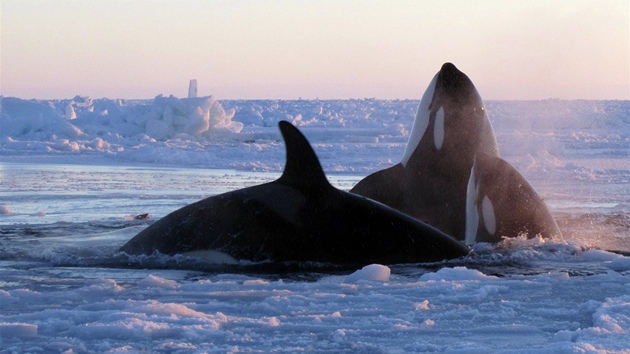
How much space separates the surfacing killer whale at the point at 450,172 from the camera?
25.5 feet

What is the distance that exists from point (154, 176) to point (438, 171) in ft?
34.5

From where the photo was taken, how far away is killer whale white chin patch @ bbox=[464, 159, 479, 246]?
7776 millimetres

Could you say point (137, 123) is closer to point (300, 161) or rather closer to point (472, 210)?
point (472, 210)

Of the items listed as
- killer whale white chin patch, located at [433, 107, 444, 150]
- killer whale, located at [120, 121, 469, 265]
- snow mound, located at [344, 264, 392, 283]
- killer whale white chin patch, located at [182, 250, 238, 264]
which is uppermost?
killer whale white chin patch, located at [433, 107, 444, 150]

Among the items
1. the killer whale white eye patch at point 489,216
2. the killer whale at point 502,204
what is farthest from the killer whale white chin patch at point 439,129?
the killer whale white eye patch at point 489,216

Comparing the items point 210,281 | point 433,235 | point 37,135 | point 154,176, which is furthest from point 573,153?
point 210,281

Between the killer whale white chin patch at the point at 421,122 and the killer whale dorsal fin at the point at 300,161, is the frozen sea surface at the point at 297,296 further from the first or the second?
the killer whale white chin patch at the point at 421,122

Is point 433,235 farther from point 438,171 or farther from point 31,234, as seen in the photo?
point 31,234

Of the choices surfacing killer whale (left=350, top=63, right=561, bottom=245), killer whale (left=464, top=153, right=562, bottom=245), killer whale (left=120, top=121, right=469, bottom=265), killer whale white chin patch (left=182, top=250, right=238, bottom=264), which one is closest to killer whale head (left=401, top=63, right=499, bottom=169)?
surfacing killer whale (left=350, top=63, right=561, bottom=245)

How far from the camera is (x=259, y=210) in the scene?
666 centimetres

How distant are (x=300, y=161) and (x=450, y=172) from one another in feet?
8.20

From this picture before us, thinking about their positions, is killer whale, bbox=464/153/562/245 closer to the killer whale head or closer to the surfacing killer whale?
the surfacing killer whale

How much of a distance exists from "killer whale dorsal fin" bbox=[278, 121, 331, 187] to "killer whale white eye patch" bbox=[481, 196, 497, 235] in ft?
5.95

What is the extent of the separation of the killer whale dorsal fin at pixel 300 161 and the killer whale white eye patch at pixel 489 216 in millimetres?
1814
